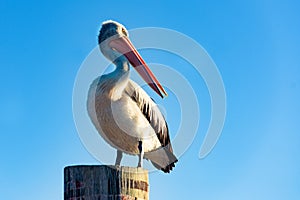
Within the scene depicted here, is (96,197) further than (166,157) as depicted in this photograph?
No

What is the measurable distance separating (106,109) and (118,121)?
0.29m

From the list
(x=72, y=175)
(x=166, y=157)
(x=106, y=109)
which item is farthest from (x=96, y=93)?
(x=72, y=175)

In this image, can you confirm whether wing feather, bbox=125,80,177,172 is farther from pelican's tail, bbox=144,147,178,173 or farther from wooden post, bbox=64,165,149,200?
wooden post, bbox=64,165,149,200

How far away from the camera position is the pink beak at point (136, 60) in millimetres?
8688

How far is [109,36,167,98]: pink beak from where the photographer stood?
342 inches

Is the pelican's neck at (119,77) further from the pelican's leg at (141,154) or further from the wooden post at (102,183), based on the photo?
the wooden post at (102,183)

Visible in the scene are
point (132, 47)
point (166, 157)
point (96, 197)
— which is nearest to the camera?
point (96, 197)

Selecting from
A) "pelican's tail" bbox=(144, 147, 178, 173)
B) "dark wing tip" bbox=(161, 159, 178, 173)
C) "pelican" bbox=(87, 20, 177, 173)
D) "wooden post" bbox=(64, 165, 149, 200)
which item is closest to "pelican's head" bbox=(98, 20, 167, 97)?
"pelican" bbox=(87, 20, 177, 173)

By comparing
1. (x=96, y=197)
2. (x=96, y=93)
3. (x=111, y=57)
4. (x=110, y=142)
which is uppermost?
(x=111, y=57)

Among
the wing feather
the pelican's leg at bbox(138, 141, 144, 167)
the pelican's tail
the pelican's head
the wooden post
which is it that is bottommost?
the wooden post

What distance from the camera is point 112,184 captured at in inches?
157

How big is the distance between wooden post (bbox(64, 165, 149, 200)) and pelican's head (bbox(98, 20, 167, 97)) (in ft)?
15.6

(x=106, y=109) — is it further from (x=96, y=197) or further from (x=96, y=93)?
(x=96, y=197)

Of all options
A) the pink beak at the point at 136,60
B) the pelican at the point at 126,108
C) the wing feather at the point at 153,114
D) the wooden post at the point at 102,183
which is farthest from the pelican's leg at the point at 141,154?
the wooden post at the point at 102,183
